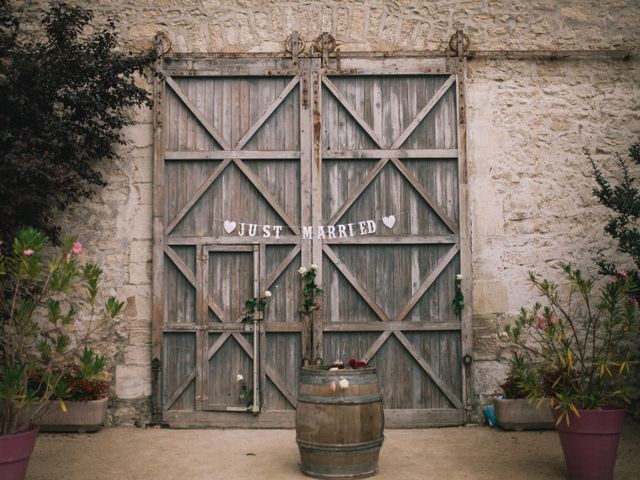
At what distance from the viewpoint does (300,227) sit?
6.85 metres

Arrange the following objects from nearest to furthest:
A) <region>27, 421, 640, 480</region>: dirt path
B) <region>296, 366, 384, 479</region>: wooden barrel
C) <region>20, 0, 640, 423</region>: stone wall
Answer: <region>296, 366, 384, 479</region>: wooden barrel, <region>27, 421, 640, 480</region>: dirt path, <region>20, 0, 640, 423</region>: stone wall

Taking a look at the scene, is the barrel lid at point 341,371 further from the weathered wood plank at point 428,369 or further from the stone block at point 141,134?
the stone block at point 141,134

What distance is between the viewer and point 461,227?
680cm

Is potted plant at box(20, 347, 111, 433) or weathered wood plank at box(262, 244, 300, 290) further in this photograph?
weathered wood plank at box(262, 244, 300, 290)

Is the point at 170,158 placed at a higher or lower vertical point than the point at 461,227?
higher

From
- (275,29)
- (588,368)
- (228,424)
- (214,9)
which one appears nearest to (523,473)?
(588,368)

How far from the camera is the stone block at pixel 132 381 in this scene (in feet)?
22.0

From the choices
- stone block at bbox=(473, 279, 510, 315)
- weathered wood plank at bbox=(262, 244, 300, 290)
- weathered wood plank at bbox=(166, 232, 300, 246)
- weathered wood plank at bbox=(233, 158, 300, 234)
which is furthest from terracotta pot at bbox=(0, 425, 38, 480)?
stone block at bbox=(473, 279, 510, 315)

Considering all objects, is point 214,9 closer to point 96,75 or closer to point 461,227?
point 96,75

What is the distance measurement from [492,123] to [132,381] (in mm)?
4470

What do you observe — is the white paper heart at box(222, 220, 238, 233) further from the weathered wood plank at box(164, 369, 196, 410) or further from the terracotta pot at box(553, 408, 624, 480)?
the terracotta pot at box(553, 408, 624, 480)

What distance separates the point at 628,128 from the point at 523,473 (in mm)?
3827

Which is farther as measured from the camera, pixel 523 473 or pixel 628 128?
pixel 628 128

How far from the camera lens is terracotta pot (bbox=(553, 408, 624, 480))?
4547 millimetres
